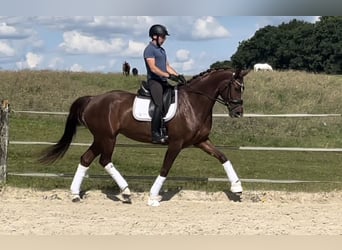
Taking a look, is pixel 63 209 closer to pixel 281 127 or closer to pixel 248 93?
pixel 281 127

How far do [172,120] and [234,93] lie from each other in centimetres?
94

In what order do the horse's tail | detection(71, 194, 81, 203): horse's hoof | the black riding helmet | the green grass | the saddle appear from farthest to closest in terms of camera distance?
the green grass < the horse's tail < detection(71, 194, 81, 203): horse's hoof < the saddle < the black riding helmet

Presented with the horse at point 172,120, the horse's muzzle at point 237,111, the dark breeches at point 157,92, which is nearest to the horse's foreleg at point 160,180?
the horse at point 172,120

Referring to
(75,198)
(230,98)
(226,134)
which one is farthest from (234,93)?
(226,134)

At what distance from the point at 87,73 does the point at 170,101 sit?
2289 cm

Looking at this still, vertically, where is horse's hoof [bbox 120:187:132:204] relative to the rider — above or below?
below

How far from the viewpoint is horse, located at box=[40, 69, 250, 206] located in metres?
7.02

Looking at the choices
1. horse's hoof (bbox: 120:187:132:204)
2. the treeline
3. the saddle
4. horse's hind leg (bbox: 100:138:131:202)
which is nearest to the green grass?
horse's hoof (bbox: 120:187:132:204)

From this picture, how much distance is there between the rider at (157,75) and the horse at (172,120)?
0.13m

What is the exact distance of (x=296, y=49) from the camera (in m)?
48.1

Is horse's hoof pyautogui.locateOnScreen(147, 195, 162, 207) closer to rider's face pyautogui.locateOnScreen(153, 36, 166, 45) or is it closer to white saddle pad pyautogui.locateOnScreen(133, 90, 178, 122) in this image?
white saddle pad pyautogui.locateOnScreen(133, 90, 178, 122)

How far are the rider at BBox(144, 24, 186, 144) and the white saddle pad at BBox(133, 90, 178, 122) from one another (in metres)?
0.10

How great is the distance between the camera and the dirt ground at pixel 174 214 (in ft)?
17.9

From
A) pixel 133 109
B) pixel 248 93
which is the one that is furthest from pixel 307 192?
pixel 248 93
